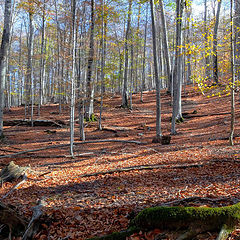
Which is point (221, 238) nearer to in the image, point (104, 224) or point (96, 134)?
point (104, 224)

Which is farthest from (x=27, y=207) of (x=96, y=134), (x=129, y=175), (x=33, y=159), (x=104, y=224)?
(x=96, y=134)

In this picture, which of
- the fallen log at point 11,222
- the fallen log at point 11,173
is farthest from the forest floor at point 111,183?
the fallen log at point 11,222

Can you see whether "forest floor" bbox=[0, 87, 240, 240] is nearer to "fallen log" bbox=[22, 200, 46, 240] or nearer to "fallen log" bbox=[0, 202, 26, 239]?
"fallen log" bbox=[22, 200, 46, 240]

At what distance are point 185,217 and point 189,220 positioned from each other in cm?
6

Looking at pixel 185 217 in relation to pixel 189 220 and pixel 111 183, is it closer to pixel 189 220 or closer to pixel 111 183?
pixel 189 220

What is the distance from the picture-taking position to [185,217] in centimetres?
274

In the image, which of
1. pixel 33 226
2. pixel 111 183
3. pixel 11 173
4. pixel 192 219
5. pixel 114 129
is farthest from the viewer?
pixel 114 129

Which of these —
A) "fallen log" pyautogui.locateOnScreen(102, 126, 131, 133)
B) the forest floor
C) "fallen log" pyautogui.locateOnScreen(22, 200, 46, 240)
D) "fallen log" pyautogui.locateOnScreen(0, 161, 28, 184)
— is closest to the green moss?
the forest floor

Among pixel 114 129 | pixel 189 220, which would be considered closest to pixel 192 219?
A: pixel 189 220

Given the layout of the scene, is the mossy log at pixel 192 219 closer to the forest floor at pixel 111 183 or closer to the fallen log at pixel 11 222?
the forest floor at pixel 111 183

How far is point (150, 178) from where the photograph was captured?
575 centimetres

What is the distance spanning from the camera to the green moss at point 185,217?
2619 mm

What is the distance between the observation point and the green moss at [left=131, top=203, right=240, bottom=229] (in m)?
2.62

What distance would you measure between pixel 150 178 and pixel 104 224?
2.46m
